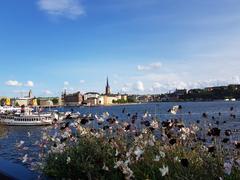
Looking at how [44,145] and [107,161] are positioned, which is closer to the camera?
[107,161]

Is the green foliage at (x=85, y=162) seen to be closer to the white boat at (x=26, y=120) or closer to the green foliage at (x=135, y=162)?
the green foliage at (x=135, y=162)

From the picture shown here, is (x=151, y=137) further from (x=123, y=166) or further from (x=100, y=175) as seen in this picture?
(x=123, y=166)

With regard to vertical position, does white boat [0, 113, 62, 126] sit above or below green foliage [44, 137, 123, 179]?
below

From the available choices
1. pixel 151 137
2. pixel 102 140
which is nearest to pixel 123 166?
pixel 151 137

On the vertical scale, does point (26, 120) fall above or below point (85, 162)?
below

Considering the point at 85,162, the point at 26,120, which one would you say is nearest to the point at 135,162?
the point at 85,162

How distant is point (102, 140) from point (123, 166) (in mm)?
2276

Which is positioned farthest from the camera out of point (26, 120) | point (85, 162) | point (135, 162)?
point (26, 120)

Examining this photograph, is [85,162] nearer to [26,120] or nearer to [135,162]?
[135,162]

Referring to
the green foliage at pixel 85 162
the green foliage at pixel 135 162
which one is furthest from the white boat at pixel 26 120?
the green foliage at pixel 135 162

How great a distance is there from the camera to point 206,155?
237 inches

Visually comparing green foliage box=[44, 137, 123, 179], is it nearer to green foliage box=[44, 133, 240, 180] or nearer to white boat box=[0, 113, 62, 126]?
green foliage box=[44, 133, 240, 180]

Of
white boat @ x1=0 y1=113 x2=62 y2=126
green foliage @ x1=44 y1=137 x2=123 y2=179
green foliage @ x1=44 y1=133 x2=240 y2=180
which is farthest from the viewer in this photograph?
white boat @ x1=0 y1=113 x2=62 y2=126

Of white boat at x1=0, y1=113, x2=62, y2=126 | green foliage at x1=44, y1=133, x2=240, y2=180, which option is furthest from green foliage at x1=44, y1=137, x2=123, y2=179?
white boat at x1=0, y1=113, x2=62, y2=126
